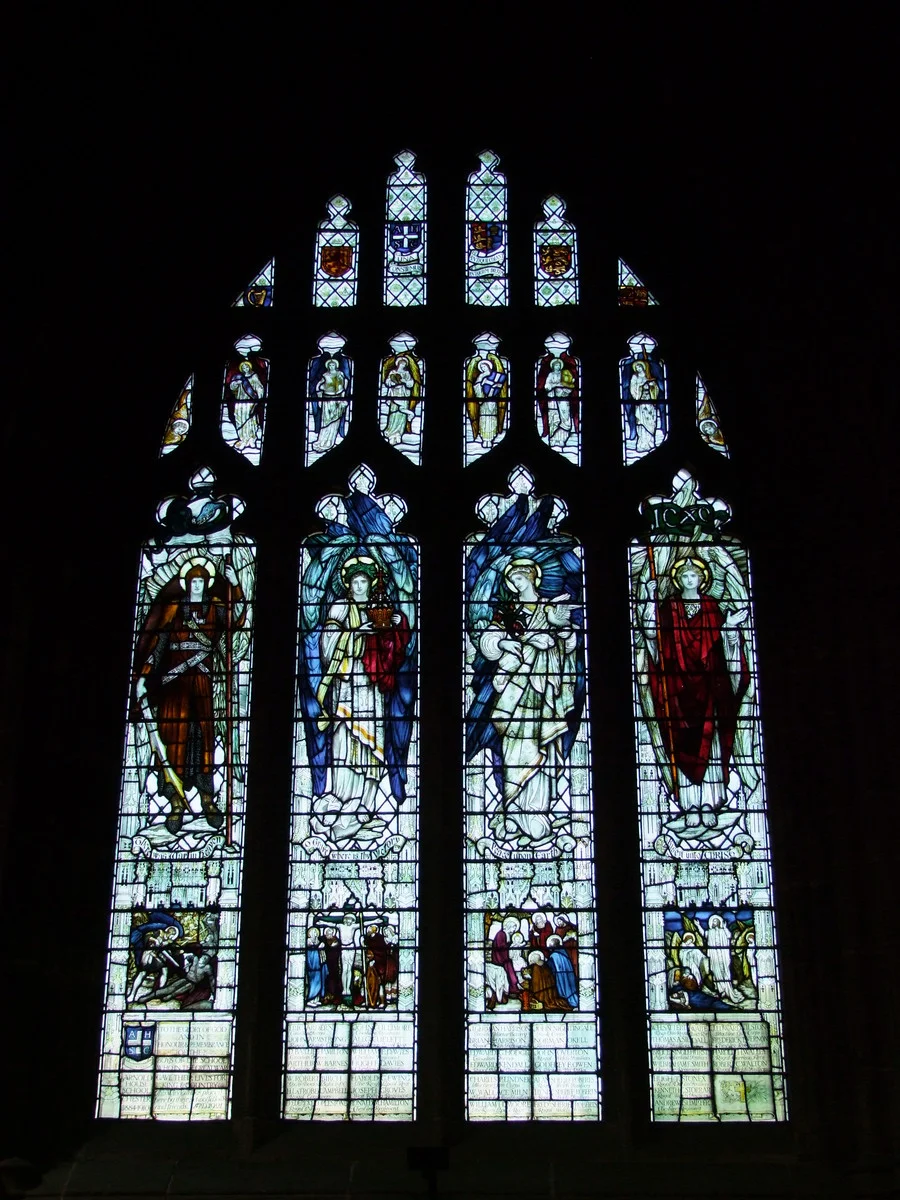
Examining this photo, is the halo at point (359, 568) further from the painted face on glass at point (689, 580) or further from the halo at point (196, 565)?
the painted face on glass at point (689, 580)

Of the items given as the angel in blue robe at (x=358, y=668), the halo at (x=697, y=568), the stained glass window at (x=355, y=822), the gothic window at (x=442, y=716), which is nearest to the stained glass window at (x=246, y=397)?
the gothic window at (x=442, y=716)

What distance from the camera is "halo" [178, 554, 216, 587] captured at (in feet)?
30.5

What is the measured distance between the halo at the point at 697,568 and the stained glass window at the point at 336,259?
2660mm

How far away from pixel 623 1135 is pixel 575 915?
112cm

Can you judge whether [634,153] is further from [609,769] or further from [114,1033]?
[114,1033]

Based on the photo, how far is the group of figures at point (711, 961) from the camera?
27.0 ft

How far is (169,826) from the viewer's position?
8.62m

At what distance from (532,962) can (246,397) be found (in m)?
3.86

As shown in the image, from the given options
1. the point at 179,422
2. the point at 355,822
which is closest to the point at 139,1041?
the point at 355,822

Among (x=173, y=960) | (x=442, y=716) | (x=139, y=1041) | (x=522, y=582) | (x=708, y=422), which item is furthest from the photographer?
(x=708, y=422)

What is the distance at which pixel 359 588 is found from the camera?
922cm

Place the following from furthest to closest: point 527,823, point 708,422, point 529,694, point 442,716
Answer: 1. point 708,422
2. point 529,694
3. point 442,716
4. point 527,823

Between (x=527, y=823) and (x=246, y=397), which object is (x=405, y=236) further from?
(x=527, y=823)

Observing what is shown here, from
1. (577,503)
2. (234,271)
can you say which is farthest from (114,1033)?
(234,271)
